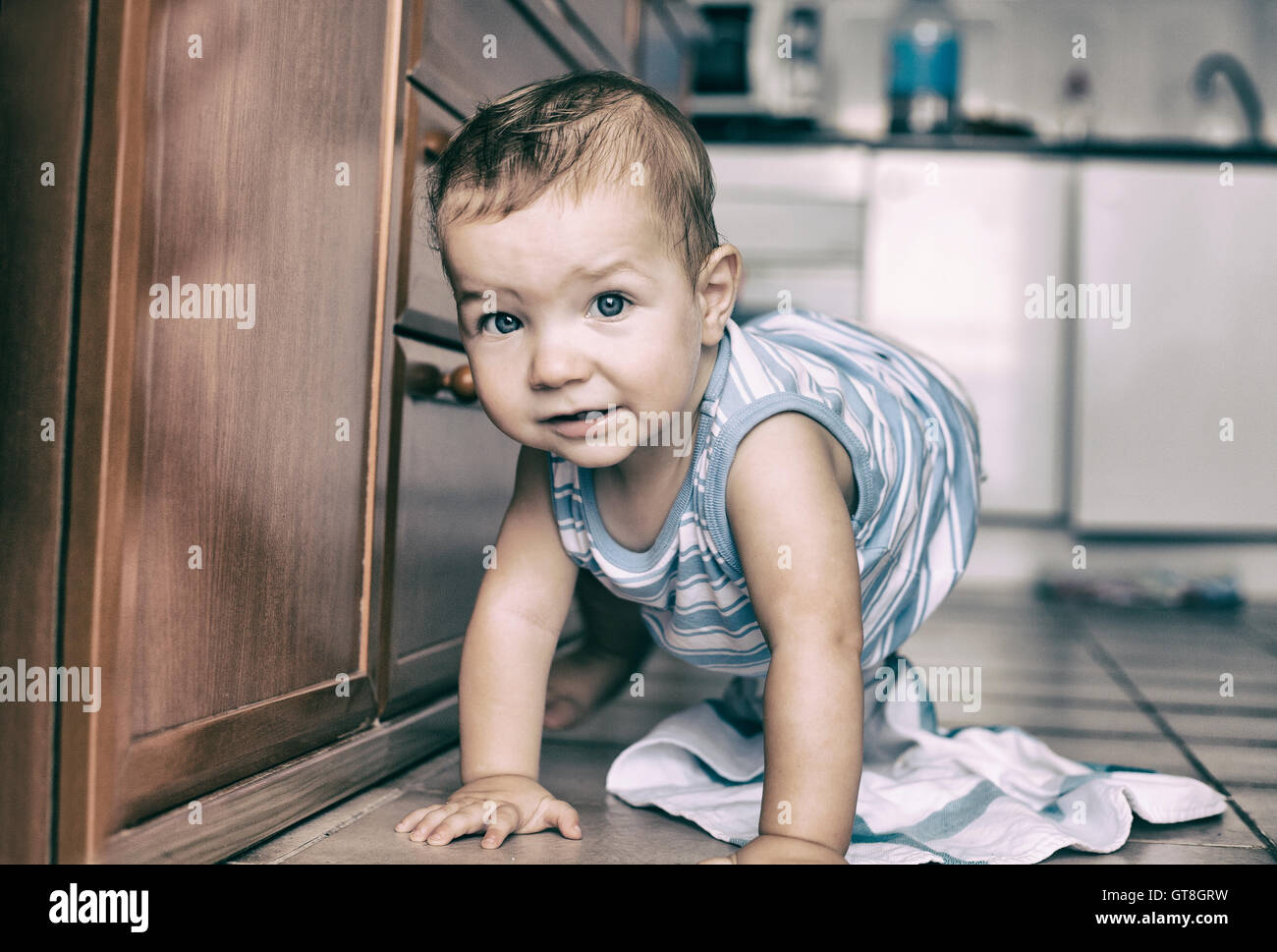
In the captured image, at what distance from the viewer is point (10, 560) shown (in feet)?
1.77

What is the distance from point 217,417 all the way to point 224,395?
0.05 feet

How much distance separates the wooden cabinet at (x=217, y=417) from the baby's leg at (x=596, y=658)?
14cm

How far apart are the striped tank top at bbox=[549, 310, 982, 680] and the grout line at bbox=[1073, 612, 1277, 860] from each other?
0.83ft

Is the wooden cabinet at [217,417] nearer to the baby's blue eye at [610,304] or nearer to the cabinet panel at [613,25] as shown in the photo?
the baby's blue eye at [610,304]

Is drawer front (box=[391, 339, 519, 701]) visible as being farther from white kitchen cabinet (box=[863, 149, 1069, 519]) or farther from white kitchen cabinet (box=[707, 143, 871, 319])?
white kitchen cabinet (box=[863, 149, 1069, 519])

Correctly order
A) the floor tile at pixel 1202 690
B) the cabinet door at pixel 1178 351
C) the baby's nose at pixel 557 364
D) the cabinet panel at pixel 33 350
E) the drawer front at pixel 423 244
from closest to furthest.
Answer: the cabinet panel at pixel 33 350, the baby's nose at pixel 557 364, the drawer front at pixel 423 244, the floor tile at pixel 1202 690, the cabinet door at pixel 1178 351

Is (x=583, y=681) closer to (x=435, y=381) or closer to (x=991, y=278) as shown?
(x=435, y=381)

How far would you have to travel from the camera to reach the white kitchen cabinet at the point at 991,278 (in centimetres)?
263

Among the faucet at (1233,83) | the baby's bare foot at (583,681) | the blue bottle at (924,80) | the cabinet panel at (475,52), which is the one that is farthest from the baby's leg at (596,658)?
the faucet at (1233,83)

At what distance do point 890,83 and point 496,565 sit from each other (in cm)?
241

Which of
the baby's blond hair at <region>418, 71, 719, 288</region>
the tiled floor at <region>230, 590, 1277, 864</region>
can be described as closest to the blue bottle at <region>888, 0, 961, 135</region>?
the tiled floor at <region>230, 590, 1277, 864</region>

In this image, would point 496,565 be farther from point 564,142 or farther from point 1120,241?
point 1120,241

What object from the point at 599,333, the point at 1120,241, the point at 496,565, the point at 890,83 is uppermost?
the point at 890,83
